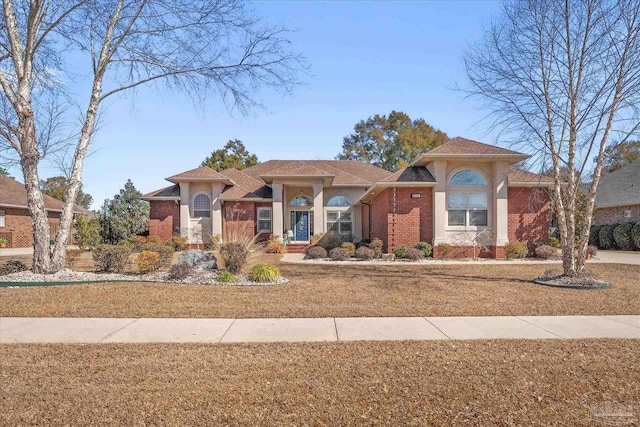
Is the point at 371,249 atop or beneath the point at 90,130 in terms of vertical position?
beneath

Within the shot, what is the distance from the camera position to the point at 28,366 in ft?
15.8

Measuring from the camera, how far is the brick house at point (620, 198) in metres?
26.4

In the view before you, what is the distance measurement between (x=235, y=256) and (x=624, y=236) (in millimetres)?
24295

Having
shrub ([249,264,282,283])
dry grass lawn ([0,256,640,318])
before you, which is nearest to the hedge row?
dry grass lawn ([0,256,640,318])

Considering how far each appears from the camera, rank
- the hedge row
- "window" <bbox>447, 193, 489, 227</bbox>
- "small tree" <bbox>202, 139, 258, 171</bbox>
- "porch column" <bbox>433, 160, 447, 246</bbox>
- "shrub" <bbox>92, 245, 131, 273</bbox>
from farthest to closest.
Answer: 1. "small tree" <bbox>202, 139, 258, 171</bbox>
2. the hedge row
3. "window" <bbox>447, 193, 489, 227</bbox>
4. "porch column" <bbox>433, 160, 447, 246</bbox>
5. "shrub" <bbox>92, 245, 131, 273</bbox>

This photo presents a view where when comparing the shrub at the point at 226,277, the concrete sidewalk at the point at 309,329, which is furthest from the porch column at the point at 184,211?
the concrete sidewalk at the point at 309,329

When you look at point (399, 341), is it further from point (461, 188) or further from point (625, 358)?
point (461, 188)

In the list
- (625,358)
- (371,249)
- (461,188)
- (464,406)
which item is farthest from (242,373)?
(461,188)

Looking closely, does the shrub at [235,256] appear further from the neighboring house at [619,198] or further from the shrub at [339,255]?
the neighboring house at [619,198]

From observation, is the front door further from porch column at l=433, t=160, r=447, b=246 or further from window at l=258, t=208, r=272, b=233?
porch column at l=433, t=160, r=447, b=246

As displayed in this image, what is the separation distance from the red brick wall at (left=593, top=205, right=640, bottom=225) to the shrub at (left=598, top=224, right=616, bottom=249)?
4.18ft

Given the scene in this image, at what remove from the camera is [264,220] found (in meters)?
25.6

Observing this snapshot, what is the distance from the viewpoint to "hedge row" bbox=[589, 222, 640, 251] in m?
24.3

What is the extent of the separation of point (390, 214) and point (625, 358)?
1396 cm
